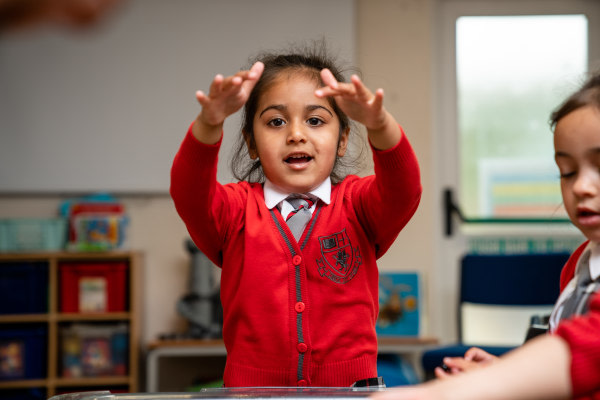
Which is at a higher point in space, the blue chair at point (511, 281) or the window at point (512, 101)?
the window at point (512, 101)

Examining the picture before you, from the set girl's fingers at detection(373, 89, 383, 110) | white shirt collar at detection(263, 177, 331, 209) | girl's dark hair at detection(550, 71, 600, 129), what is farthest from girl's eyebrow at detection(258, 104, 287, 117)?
girl's dark hair at detection(550, 71, 600, 129)

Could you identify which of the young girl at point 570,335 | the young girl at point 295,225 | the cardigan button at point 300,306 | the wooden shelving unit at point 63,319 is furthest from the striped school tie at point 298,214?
the wooden shelving unit at point 63,319

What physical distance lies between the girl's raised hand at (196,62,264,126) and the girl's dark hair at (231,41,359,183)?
0.19m

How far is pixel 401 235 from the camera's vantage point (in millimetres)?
2938

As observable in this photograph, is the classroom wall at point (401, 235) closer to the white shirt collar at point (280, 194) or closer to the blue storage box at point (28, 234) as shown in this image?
the blue storage box at point (28, 234)

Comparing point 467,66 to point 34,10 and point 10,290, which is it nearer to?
point 10,290

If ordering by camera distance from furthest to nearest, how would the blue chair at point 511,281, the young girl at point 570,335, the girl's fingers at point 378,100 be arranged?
the blue chair at point 511,281 < the girl's fingers at point 378,100 < the young girl at point 570,335

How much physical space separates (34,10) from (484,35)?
123 inches

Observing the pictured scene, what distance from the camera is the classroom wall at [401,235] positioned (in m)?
2.94

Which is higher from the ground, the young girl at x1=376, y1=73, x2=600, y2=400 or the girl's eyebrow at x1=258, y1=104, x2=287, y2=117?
the girl's eyebrow at x1=258, y1=104, x2=287, y2=117

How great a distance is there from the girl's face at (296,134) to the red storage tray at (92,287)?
1.89m

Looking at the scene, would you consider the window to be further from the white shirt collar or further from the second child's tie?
the second child's tie

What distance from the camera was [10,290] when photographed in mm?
2588

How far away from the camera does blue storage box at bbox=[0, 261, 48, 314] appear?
2588 mm
